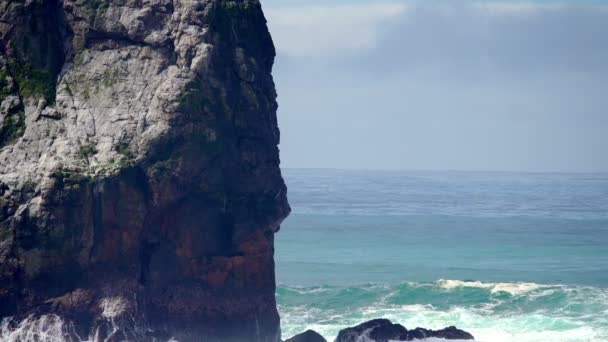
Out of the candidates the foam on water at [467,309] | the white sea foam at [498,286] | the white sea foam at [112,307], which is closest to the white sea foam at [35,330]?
the white sea foam at [112,307]

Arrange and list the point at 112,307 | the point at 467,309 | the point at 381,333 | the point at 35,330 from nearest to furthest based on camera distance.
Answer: the point at 35,330 < the point at 112,307 < the point at 381,333 < the point at 467,309

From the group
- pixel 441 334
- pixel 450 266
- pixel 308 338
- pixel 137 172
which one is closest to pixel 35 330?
pixel 137 172

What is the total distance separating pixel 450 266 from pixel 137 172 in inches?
1226

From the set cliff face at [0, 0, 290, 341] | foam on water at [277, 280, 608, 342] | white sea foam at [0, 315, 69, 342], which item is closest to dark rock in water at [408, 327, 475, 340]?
foam on water at [277, 280, 608, 342]

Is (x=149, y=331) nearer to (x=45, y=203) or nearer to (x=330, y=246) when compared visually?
(x=45, y=203)

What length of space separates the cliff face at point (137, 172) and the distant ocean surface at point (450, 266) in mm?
7931

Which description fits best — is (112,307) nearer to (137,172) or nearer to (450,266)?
(137,172)

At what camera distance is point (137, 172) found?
29.9 meters

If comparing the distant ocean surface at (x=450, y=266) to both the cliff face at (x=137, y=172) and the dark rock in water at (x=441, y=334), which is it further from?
the cliff face at (x=137, y=172)

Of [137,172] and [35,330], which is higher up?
[137,172]

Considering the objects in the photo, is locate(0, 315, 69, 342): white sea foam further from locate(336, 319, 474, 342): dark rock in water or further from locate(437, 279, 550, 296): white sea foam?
locate(437, 279, 550, 296): white sea foam

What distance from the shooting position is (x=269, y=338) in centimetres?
3170

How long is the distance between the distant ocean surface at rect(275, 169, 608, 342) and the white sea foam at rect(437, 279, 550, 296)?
5 cm

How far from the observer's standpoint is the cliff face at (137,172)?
29422 mm
